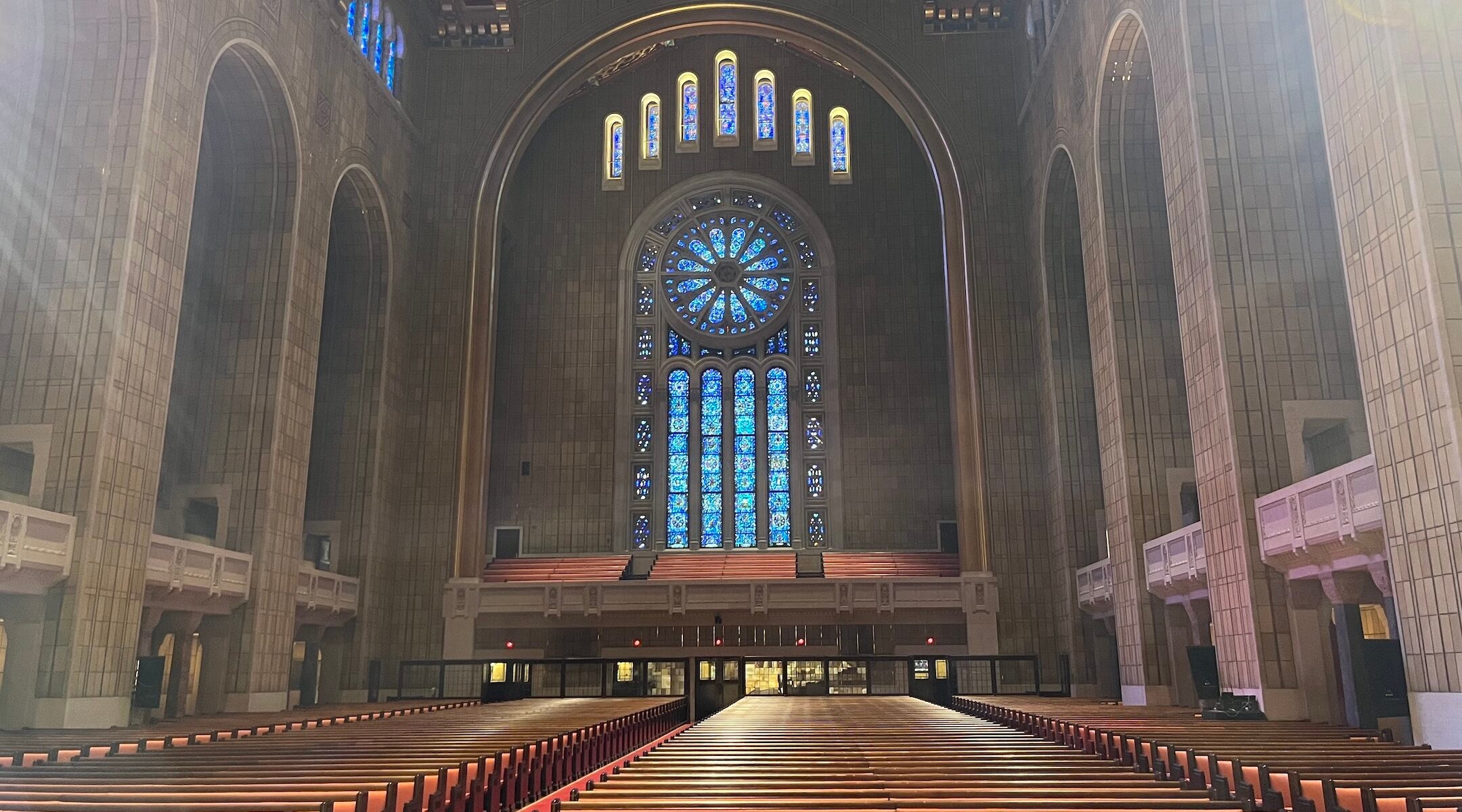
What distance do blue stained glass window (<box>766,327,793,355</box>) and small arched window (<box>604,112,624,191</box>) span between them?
236 inches

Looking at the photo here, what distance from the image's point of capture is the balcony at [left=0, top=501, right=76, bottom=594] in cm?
1160

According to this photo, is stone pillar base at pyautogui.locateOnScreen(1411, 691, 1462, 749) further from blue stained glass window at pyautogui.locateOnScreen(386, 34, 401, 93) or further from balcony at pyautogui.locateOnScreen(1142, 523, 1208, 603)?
blue stained glass window at pyautogui.locateOnScreen(386, 34, 401, 93)

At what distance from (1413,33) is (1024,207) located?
14542 millimetres

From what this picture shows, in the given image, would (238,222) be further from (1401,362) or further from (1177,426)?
(1401,362)

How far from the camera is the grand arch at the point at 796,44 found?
23.3m

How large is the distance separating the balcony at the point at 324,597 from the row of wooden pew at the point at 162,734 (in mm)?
2375

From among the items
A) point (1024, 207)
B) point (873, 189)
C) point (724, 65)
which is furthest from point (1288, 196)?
point (724, 65)

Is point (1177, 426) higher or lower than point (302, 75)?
lower

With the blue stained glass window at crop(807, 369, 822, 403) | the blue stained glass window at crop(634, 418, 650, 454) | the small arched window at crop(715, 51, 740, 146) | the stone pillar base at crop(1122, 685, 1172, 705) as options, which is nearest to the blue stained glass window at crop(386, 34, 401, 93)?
the small arched window at crop(715, 51, 740, 146)

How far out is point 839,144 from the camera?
2872 centimetres

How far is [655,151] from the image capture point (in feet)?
95.3

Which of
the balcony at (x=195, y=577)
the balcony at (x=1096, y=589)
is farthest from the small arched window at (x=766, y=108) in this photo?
the balcony at (x=195, y=577)

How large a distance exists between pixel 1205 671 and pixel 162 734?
41.7ft

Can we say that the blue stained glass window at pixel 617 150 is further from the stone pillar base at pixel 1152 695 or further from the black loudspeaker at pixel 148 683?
the stone pillar base at pixel 1152 695
